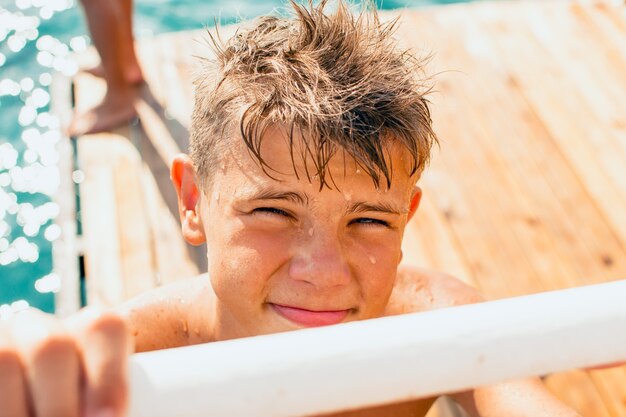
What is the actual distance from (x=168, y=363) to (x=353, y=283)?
66 centimetres

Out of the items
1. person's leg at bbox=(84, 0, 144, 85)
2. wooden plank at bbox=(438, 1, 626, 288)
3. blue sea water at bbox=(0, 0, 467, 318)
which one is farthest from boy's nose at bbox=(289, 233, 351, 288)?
person's leg at bbox=(84, 0, 144, 85)

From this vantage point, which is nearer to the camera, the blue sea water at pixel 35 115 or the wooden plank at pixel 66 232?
the wooden plank at pixel 66 232

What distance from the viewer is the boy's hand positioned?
51 cm

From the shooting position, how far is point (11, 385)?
1.70ft

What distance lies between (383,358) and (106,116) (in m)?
2.50

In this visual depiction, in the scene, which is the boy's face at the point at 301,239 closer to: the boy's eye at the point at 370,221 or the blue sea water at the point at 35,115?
the boy's eye at the point at 370,221

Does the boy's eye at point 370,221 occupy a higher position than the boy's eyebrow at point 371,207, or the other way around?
the boy's eyebrow at point 371,207

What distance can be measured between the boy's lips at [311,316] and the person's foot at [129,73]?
204cm

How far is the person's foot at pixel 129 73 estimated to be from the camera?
2990mm

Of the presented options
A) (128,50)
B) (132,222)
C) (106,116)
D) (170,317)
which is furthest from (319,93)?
(128,50)

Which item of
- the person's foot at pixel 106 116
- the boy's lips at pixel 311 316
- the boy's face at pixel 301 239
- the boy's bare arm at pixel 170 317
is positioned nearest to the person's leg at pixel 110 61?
the person's foot at pixel 106 116

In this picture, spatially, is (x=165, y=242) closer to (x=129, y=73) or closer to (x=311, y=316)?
(x=129, y=73)

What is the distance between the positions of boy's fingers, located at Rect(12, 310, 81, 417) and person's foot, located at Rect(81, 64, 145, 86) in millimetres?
2555

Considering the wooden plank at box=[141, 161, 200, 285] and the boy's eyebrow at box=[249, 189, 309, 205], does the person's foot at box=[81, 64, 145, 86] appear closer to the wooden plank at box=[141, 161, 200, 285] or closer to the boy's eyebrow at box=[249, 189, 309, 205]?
the wooden plank at box=[141, 161, 200, 285]
